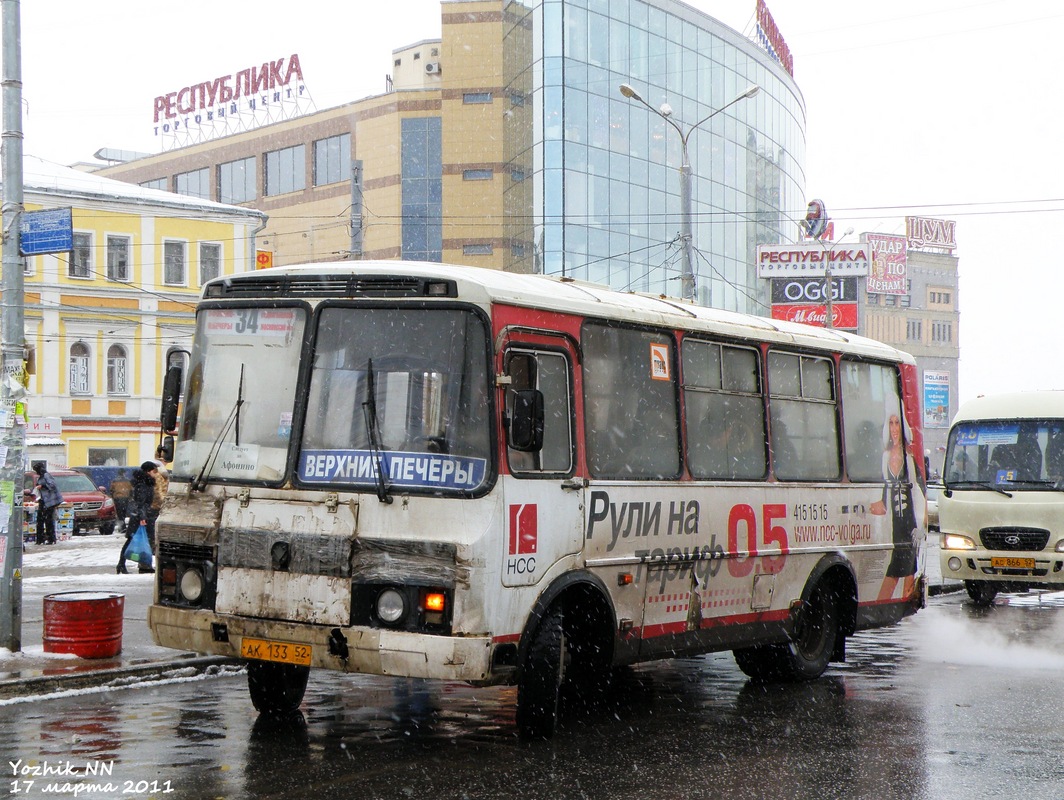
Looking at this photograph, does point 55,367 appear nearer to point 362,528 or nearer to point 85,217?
point 85,217

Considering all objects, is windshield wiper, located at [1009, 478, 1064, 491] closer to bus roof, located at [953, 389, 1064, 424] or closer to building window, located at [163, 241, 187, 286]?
bus roof, located at [953, 389, 1064, 424]

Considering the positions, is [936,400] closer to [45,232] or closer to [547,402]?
[45,232]

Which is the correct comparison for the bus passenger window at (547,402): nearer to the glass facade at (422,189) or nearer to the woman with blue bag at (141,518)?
the woman with blue bag at (141,518)

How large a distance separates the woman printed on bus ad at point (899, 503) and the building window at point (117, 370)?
138 ft

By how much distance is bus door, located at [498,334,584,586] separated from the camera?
8.20m

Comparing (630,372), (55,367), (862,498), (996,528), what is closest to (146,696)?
(630,372)

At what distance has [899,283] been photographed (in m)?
136

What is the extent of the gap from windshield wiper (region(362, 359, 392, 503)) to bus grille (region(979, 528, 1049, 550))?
11.9 m

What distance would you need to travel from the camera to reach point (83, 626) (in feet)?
38.8

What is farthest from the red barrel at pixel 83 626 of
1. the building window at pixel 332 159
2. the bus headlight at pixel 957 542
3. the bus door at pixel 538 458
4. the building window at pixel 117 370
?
the building window at pixel 332 159

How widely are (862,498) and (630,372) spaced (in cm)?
385

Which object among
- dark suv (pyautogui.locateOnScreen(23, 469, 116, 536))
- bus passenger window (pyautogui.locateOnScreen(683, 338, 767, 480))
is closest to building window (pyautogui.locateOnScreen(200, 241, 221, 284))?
dark suv (pyautogui.locateOnScreen(23, 469, 116, 536))

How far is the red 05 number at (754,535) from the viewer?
10781mm

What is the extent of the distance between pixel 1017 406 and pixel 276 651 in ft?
43.4
